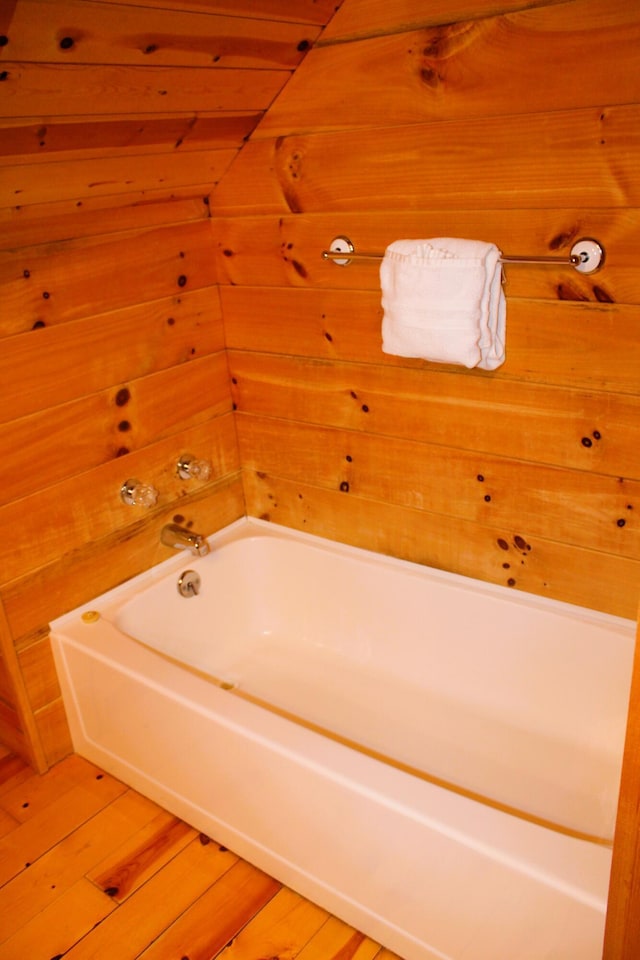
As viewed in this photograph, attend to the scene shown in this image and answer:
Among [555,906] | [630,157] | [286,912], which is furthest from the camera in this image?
[286,912]

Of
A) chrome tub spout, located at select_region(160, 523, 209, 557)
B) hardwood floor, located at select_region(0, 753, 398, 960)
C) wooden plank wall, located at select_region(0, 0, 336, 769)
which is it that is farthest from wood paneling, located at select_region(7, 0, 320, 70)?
hardwood floor, located at select_region(0, 753, 398, 960)

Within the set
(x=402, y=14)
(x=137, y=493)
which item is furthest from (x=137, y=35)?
A: (x=137, y=493)

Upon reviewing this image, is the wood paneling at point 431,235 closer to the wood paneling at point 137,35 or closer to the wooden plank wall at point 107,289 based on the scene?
the wooden plank wall at point 107,289

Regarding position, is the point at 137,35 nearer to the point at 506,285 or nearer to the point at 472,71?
the point at 472,71

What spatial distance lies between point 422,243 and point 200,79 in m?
0.56

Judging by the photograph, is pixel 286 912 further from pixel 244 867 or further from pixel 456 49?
pixel 456 49

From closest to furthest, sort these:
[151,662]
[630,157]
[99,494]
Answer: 1. [630,157]
2. [151,662]
3. [99,494]

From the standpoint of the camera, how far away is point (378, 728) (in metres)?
2.15

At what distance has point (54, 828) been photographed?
2.04 metres

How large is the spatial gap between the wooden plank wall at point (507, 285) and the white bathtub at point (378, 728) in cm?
14

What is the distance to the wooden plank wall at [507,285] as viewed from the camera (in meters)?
1.60

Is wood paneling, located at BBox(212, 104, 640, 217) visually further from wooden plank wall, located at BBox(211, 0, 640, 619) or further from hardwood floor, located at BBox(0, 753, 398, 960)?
hardwood floor, located at BBox(0, 753, 398, 960)

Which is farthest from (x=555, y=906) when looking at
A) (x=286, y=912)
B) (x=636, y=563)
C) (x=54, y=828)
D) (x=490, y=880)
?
(x=54, y=828)

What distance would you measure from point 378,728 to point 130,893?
0.70 meters
